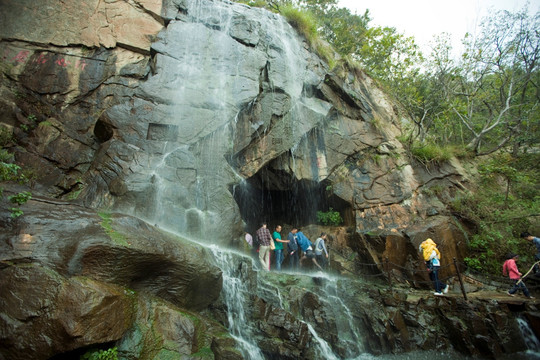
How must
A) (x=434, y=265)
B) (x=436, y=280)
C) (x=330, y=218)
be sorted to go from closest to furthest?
(x=436, y=280) < (x=434, y=265) < (x=330, y=218)

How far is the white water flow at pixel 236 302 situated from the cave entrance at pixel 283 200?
4.76 m

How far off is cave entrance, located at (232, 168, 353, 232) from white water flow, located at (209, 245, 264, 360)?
4.76m

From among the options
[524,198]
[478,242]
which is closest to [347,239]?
[478,242]

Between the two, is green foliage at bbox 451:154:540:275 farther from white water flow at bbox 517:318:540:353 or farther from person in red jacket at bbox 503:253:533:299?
white water flow at bbox 517:318:540:353

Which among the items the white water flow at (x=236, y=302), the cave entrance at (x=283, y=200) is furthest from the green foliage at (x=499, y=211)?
the white water flow at (x=236, y=302)

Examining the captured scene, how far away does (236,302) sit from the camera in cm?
697

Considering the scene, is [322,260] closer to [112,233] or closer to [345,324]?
[345,324]

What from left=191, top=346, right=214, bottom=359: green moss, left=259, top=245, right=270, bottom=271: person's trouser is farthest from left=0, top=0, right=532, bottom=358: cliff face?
left=259, top=245, right=270, bottom=271: person's trouser

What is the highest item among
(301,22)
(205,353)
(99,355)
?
(301,22)

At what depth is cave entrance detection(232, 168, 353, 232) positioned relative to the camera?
13.0m

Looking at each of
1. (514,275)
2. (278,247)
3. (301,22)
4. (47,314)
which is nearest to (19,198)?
(47,314)

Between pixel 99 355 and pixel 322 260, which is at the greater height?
→ pixel 322 260

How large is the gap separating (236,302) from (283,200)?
27.7ft

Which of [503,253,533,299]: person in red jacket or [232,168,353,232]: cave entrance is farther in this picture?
[232,168,353,232]: cave entrance
